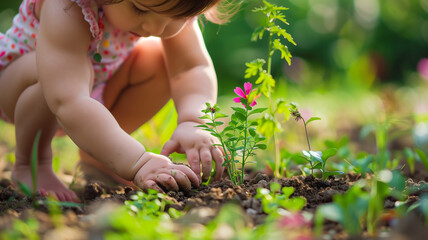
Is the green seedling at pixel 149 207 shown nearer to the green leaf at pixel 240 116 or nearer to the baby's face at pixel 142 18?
the green leaf at pixel 240 116

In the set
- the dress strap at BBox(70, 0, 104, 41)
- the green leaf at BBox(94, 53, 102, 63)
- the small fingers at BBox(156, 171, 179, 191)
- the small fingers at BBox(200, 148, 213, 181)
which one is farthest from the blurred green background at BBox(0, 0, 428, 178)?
the small fingers at BBox(156, 171, 179, 191)

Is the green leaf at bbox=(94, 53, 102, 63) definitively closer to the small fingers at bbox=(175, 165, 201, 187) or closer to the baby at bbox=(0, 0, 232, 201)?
the baby at bbox=(0, 0, 232, 201)

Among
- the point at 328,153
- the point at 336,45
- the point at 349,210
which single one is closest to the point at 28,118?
the point at 328,153

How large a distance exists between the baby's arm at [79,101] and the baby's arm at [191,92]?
179 mm

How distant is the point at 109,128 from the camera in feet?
6.22

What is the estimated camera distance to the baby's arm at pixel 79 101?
6.04 ft

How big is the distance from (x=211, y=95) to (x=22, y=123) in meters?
0.81

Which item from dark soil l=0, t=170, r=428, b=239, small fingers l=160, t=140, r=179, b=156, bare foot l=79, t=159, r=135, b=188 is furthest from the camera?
bare foot l=79, t=159, r=135, b=188

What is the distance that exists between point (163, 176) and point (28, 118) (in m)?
0.84

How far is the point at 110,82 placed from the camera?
8.50 ft

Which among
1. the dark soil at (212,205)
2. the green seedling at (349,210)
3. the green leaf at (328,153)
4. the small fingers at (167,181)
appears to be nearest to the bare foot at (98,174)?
the dark soil at (212,205)

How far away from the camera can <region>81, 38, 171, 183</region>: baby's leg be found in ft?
8.43

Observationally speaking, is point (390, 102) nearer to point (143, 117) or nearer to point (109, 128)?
point (143, 117)

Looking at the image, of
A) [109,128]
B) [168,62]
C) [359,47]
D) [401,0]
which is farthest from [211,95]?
[401,0]
